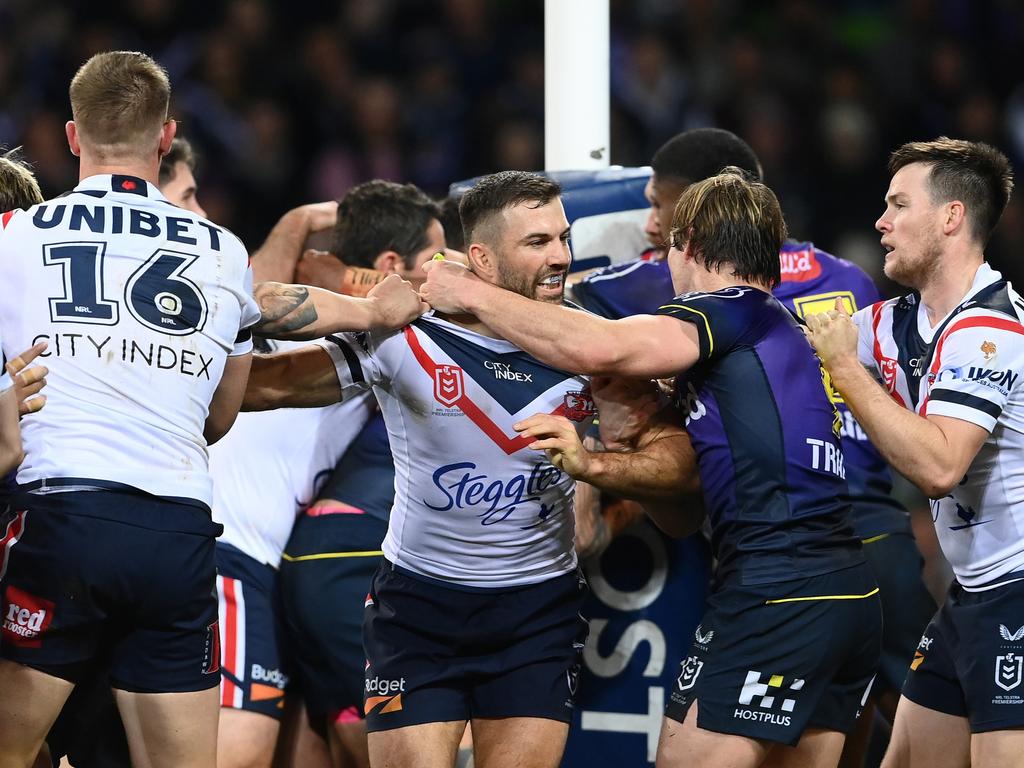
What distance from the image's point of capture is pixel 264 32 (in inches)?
415

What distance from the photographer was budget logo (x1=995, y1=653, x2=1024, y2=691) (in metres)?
3.93

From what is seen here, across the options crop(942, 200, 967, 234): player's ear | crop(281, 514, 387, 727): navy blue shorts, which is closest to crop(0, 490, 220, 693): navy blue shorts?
crop(281, 514, 387, 727): navy blue shorts

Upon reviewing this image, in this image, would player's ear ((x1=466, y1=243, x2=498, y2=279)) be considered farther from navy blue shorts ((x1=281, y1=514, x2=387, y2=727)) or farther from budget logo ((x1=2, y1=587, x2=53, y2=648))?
budget logo ((x1=2, y1=587, x2=53, y2=648))

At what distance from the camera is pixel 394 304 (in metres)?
4.03

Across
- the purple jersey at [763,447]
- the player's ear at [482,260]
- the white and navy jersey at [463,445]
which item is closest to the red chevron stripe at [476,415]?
the white and navy jersey at [463,445]

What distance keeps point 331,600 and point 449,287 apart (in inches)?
58.8

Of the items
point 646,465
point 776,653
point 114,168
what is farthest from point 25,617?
point 776,653

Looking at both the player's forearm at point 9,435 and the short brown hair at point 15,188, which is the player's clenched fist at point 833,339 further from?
the short brown hair at point 15,188

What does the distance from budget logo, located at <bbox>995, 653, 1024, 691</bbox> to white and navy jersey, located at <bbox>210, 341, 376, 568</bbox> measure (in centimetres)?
253

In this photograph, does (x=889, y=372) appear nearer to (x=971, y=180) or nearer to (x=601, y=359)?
(x=971, y=180)

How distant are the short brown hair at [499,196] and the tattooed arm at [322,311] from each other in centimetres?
37

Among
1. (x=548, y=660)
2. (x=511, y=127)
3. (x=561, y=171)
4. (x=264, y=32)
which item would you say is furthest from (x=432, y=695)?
(x=264, y=32)

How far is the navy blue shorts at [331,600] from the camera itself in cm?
488

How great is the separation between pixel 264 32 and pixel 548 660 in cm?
774
